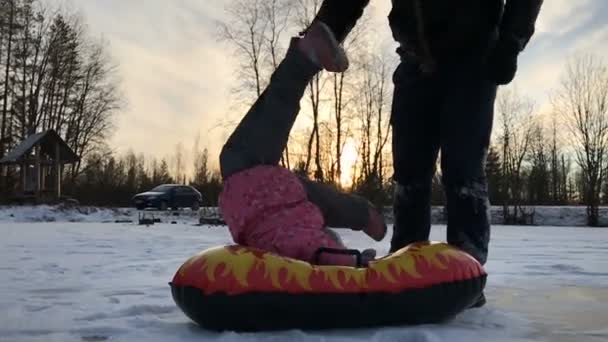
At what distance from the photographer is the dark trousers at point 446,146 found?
6.78 feet

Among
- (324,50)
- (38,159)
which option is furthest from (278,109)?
(38,159)

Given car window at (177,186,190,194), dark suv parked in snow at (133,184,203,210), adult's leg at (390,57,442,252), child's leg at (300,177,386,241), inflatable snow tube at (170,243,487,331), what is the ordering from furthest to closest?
car window at (177,186,190,194), dark suv parked in snow at (133,184,203,210), adult's leg at (390,57,442,252), child's leg at (300,177,386,241), inflatable snow tube at (170,243,487,331)

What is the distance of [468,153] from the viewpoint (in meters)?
2.07

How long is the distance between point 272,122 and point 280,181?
0.60ft

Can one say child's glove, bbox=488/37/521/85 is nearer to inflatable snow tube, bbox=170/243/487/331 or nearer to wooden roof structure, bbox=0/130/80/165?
inflatable snow tube, bbox=170/243/487/331

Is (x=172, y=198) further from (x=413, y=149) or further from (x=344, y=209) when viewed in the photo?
(x=344, y=209)

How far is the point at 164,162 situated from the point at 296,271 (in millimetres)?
39368

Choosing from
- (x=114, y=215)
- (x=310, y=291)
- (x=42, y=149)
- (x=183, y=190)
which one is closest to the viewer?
(x=310, y=291)

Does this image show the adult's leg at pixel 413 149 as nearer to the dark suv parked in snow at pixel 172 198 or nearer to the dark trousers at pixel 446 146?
the dark trousers at pixel 446 146

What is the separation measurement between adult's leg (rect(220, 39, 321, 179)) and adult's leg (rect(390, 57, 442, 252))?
58 centimetres

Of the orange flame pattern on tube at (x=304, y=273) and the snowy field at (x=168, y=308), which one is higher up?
the orange flame pattern on tube at (x=304, y=273)

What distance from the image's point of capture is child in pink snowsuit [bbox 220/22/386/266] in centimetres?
169

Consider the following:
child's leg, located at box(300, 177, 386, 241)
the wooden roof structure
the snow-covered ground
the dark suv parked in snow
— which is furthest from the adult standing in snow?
the dark suv parked in snow

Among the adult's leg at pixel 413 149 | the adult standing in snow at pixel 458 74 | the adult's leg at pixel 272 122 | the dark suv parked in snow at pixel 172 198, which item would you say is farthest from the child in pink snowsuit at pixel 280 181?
the dark suv parked in snow at pixel 172 198
